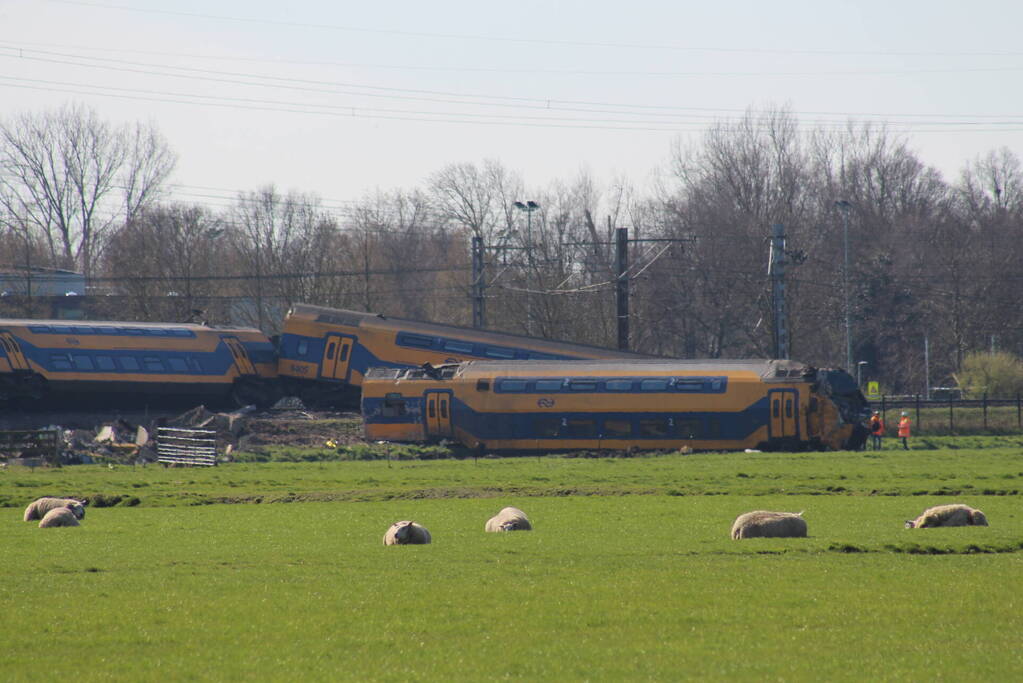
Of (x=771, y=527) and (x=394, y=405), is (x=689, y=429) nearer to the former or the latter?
(x=394, y=405)

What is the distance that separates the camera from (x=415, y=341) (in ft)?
189

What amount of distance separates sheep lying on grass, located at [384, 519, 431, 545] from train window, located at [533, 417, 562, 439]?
28405mm

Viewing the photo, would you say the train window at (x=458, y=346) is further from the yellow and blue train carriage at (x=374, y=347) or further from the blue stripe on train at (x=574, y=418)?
the blue stripe on train at (x=574, y=418)

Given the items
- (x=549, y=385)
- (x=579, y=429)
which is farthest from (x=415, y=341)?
(x=579, y=429)

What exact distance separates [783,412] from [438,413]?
12.6m

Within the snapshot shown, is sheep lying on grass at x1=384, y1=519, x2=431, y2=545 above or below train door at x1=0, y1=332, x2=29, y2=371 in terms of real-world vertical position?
below

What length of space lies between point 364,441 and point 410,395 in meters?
3.55

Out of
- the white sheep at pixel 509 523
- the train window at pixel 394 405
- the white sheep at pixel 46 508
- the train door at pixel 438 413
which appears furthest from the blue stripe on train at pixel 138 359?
the white sheep at pixel 509 523

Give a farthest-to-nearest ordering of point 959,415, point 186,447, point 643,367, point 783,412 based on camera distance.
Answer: point 959,415 < point 643,367 < point 783,412 < point 186,447

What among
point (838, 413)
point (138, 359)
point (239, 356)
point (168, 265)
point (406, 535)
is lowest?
point (406, 535)

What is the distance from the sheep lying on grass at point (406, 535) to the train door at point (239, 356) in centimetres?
3862

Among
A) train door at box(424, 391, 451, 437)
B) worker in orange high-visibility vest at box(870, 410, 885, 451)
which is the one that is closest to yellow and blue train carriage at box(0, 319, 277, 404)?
train door at box(424, 391, 451, 437)

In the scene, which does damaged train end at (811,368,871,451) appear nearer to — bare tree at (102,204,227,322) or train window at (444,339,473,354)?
train window at (444,339,473,354)

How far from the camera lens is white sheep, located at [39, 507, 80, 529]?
80.5ft
